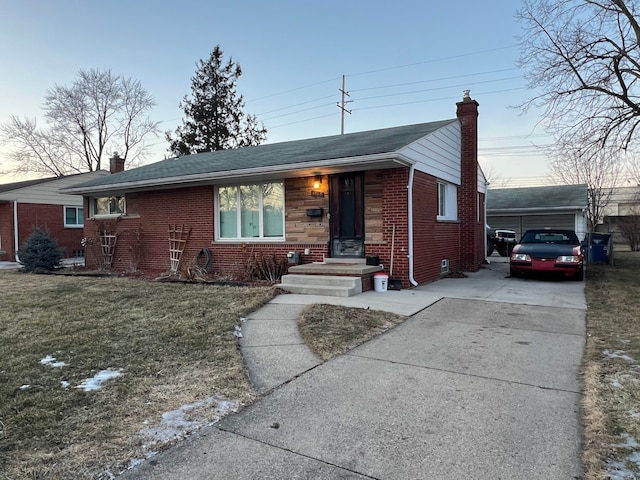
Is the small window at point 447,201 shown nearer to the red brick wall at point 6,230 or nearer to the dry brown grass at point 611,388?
the dry brown grass at point 611,388

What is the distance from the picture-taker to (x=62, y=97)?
3359 cm

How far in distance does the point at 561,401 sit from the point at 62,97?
3986 centimetres

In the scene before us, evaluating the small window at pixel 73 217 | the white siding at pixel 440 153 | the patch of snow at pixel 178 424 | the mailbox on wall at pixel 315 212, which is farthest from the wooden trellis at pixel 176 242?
the small window at pixel 73 217

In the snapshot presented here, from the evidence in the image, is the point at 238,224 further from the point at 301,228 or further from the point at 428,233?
the point at 428,233

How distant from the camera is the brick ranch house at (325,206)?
912cm

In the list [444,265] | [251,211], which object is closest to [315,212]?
[251,211]

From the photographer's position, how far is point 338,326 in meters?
5.65

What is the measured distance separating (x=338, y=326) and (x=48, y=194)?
1955 cm

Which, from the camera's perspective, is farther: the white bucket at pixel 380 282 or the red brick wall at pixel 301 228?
the red brick wall at pixel 301 228

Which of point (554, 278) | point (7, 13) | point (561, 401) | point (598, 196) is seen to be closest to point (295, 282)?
point (561, 401)

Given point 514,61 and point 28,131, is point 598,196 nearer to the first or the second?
point 514,61

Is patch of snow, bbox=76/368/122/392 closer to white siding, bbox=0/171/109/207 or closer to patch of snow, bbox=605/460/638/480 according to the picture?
patch of snow, bbox=605/460/638/480

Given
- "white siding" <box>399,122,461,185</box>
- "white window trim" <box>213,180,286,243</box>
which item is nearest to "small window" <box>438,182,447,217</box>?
"white siding" <box>399,122,461,185</box>

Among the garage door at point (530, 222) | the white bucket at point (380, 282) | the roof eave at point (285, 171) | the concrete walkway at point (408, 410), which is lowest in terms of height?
the concrete walkway at point (408, 410)
